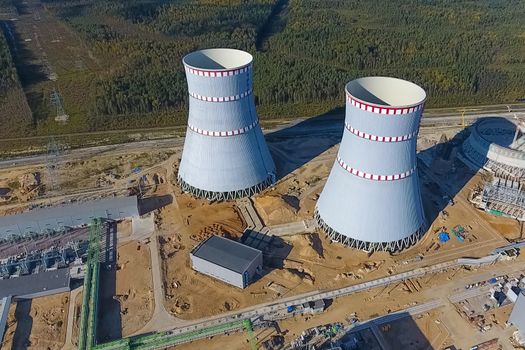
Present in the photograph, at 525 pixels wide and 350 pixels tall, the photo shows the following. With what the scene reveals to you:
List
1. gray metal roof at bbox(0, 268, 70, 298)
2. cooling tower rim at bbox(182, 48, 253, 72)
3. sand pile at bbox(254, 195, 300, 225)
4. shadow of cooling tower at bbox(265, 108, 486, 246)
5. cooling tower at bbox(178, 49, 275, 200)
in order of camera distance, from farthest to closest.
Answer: shadow of cooling tower at bbox(265, 108, 486, 246) → cooling tower rim at bbox(182, 48, 253, 72) → sand pile at bbox(254, 195, 300, 225) → cooling tower at bbox(178, 49, 275, 200) → gray metal roof at bbox(0, 268, 70, 298)

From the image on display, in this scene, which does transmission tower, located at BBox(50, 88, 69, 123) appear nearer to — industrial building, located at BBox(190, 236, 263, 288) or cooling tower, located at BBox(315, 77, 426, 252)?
industrial building, located at BBox(190, 236, 263, 288)

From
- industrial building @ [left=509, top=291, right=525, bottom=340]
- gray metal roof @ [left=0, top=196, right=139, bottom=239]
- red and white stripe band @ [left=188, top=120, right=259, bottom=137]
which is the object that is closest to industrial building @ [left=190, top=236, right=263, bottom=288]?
red and white stripe band @ [left=188, top=120, right=259, bottom=137]

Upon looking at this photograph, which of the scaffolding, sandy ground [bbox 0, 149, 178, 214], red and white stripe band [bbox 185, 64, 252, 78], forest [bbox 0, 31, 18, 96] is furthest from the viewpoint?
forest [bbox 0, 31, 18, 96]

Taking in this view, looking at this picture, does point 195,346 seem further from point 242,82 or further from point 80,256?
point 242,82

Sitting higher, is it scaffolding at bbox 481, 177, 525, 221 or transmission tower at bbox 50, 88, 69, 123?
scaffolding at bbox 481, 177, 525, 221

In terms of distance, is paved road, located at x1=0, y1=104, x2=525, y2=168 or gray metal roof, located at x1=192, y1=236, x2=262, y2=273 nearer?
gray metal roof, located at x1=192, y1=236, x2=262, y2=273

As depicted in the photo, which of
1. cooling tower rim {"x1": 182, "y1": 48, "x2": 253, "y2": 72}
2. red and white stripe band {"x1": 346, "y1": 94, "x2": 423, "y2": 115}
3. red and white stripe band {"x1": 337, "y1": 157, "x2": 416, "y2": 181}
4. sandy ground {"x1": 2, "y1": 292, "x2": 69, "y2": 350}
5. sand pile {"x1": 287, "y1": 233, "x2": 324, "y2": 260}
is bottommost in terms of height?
sandy ground {"x1": 2, "y1": 292, "x2": 69, "y2": 350}

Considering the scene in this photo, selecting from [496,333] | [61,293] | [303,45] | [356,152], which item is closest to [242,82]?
[356,152]
